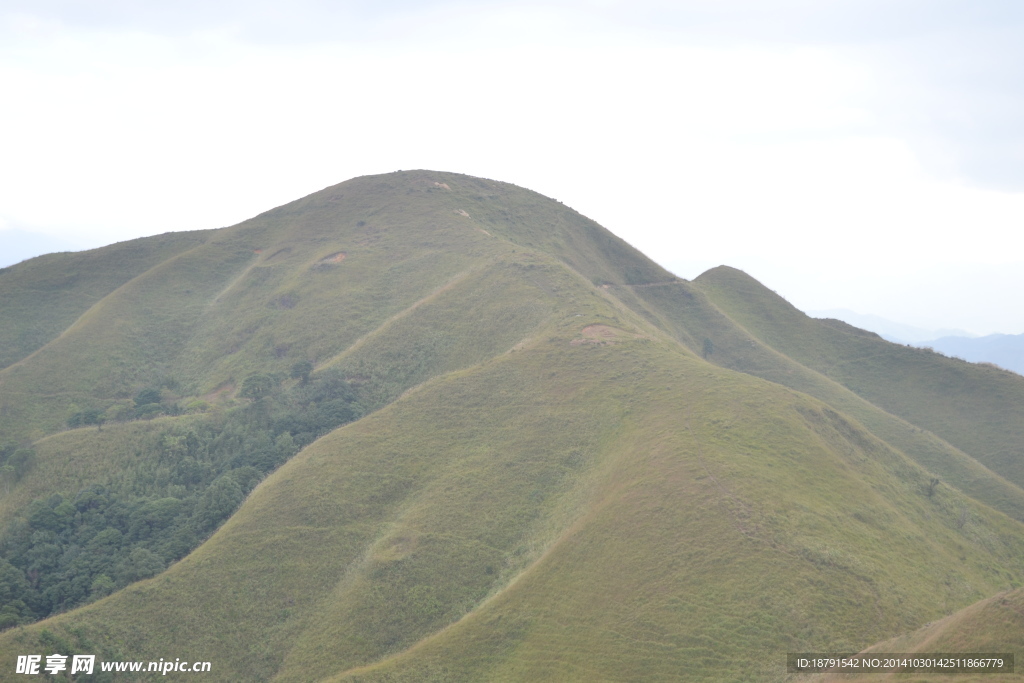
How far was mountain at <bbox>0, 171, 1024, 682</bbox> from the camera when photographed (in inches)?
1110

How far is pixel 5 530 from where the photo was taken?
1668 inches

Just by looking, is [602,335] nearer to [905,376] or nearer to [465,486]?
[465,486]

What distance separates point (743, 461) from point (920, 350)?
67.2 meters

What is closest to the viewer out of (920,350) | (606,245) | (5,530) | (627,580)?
(627,580)

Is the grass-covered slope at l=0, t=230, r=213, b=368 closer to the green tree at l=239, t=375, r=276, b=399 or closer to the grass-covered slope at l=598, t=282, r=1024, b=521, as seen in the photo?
the green tree at l=239, t=375, r=276, b=399

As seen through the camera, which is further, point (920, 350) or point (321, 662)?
point (920, 350)

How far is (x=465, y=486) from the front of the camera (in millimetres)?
40625

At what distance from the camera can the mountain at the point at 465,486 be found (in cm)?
2820

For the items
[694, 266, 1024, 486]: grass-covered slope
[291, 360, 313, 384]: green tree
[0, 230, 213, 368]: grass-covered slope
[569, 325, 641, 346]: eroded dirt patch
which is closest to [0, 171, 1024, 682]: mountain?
[569, 325, 641, 346]: eroded dirt patch

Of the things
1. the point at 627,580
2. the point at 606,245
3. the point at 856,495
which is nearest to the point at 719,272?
the point at 606,245

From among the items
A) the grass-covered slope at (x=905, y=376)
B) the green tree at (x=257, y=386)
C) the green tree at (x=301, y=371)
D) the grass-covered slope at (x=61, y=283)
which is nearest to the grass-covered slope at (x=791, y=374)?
the grass-covered slope at (x=905, y=376)

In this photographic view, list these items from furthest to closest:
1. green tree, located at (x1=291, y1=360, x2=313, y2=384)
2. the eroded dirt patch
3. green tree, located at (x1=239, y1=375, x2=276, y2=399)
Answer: green tree, located at (x1=291, y1=360, x2=313, y2=384) < green tree, located at (x1=239, y1=375, x2=276, y2=399) < the eroded dirt patch

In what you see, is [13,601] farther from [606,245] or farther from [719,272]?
[719,272]

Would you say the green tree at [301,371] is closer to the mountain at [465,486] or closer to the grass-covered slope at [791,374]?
the mountain at [465,486]
